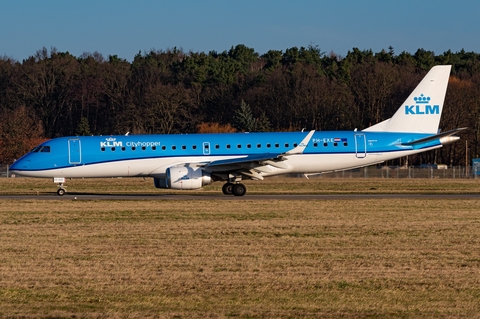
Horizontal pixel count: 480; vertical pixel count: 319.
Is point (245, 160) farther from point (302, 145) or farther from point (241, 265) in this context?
point (241, 265)

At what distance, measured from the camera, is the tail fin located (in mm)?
39125

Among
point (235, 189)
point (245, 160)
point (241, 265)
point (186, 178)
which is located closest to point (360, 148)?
point (245, 160)

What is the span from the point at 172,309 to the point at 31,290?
8.63 feet

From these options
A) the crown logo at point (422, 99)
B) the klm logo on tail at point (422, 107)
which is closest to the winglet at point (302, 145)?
the klm logo on tail at point (422, 107)

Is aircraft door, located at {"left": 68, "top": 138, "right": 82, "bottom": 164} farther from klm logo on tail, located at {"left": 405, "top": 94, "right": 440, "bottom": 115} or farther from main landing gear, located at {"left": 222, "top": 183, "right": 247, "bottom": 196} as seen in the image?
klm logo on tail, located at {"left": 405, "top": 94, "right": 440, "bottom": 115}

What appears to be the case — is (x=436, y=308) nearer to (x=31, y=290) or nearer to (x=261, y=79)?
(x=31, y=290)

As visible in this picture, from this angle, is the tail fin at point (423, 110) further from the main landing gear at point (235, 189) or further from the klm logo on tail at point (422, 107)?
the main landing gear at point (235, 189)

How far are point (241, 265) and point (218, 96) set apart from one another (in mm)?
86228

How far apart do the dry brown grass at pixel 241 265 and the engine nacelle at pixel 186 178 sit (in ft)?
26.4

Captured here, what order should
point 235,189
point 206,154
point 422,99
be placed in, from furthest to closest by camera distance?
point 422,99, point 206,154, point 235,189

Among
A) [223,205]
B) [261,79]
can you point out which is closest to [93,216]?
[223,205]

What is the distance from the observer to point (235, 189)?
36188 mm

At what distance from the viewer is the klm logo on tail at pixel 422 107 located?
129ft

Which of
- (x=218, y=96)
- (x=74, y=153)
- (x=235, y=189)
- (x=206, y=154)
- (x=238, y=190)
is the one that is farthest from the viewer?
(x=218, y=96)
